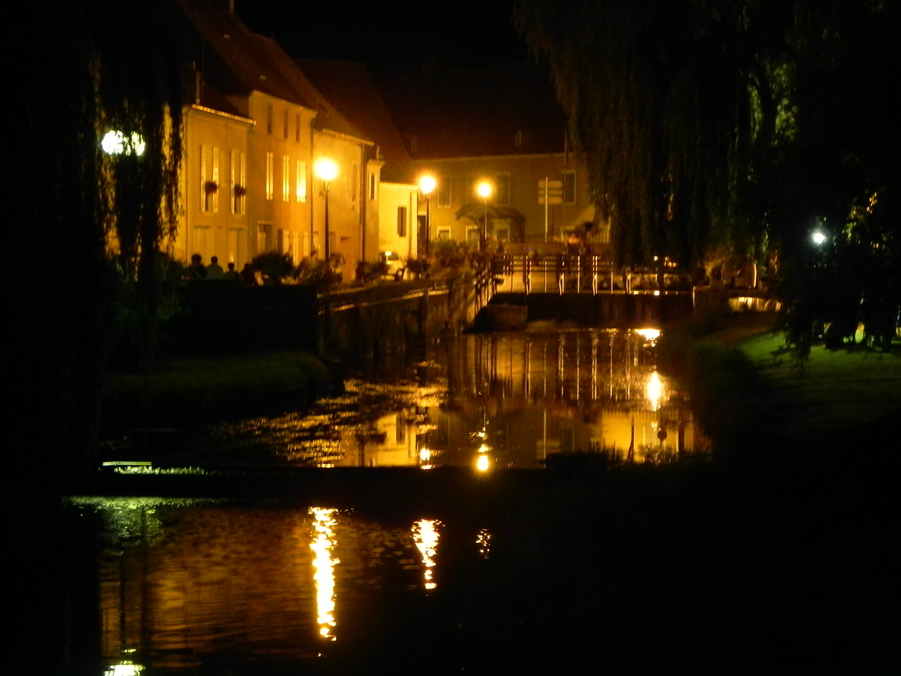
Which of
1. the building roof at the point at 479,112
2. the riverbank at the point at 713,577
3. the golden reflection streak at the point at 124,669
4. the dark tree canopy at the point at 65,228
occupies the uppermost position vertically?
the building roof at the point at 479,112

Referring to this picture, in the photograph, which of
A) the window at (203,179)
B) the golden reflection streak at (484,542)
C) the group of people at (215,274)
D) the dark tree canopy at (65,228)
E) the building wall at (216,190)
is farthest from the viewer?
the window at (203,179)

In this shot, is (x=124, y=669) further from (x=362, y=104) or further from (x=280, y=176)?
(x=362, y=104)

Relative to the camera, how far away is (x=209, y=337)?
26.7m

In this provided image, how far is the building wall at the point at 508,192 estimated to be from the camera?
73.2 metres

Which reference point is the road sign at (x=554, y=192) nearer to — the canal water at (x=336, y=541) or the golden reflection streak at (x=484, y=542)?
the canal water at (x=336, y=541)

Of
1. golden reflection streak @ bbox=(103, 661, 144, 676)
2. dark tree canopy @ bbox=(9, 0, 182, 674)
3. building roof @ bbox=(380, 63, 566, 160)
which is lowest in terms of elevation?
golden reflection streak @ bbox=(103, 661, 144, 676)

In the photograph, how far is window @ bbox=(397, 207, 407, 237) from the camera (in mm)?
63906

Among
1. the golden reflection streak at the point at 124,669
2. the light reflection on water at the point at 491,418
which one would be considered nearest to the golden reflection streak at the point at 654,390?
the light reflection on water at the point at 491,418

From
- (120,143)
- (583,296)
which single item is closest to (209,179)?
(583,296)

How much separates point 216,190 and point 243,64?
7.74 m

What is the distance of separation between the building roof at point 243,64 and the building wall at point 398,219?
6202 millimetres

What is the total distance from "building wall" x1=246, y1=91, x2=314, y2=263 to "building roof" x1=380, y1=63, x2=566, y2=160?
83.0 feet

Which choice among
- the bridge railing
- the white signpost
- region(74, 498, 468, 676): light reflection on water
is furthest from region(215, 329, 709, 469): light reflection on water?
the white signpost

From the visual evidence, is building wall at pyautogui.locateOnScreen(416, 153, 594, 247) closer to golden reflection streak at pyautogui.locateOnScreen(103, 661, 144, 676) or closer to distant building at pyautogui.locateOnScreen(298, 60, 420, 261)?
distant building at pyautogui.locateOnScreen(298, 60, 420, 261)
